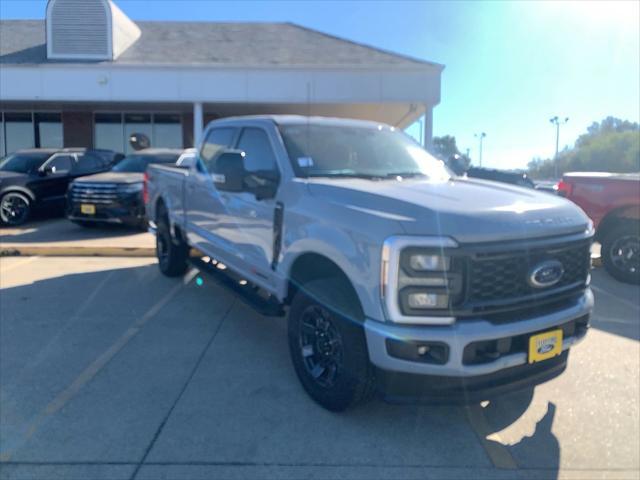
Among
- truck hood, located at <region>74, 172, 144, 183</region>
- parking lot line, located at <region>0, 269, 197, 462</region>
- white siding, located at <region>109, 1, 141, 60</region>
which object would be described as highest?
white siding, located at <region>109, 1, 141, 60</region>

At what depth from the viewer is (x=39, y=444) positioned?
333 cm

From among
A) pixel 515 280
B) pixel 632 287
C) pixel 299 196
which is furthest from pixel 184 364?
pixel 632 287

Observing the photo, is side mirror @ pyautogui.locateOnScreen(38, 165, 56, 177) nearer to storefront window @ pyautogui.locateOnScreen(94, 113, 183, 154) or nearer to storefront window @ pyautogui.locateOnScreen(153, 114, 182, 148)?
storefront window @ pyautogui.locateOnScreen(94, 113, 183, 154)

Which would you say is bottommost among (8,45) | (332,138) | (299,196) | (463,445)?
(463,445)

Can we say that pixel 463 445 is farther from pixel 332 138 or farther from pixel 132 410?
pixel 332 138

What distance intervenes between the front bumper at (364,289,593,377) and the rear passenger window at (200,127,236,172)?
307 centimetres

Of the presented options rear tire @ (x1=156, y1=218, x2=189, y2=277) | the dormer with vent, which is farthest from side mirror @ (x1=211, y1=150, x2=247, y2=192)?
the dormer with vent

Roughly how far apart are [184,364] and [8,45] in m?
19.5

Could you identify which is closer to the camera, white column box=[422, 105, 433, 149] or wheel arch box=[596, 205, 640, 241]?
wheel arch box=[596, 205, 640, 241]

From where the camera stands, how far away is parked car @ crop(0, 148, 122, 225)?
11.9 metres

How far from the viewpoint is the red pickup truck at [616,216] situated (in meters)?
7.29

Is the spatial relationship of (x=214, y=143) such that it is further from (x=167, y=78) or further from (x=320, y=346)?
(x=167, y=78)

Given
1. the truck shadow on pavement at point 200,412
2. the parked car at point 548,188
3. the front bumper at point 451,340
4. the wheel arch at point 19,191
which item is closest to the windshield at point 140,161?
the wheel arch at point 19,191

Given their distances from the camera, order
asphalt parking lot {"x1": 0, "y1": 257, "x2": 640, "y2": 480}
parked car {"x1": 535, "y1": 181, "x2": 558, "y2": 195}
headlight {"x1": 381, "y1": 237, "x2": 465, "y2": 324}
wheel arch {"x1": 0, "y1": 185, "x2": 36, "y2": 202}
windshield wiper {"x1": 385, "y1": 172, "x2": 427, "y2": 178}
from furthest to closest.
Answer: wheel arch {"x1": 0, "y1": 185, "x2": 36, "y2": 202}, parked car {"x1": 535, "y1": 181, "x2": 558, "y2": 195}, windshield wiper {"x1": 385, "y1": 172, "x2": 427, "y2": 178}, asphalt parking lot {"x1": 0, "y1": 257, "x2": 640, "y2": 480}, headlight {"x1": 381, "y1": 237, "x2": 465, "y2": 324}
